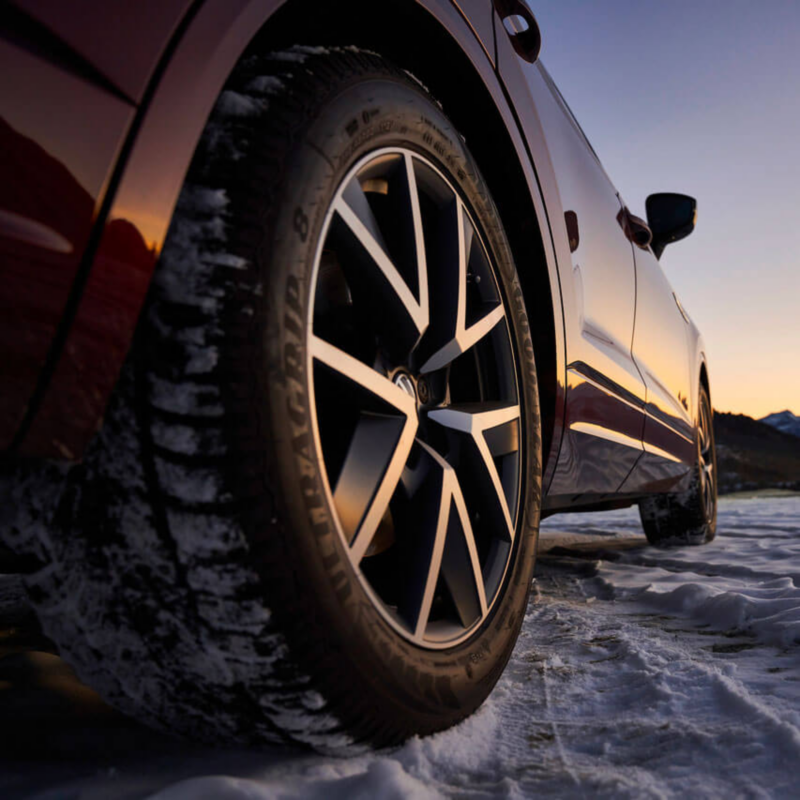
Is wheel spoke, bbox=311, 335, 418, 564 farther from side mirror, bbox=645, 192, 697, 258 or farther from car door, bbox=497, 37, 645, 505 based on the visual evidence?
side mirror, bbox=645, 192, 697, 258

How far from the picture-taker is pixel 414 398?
1121mm

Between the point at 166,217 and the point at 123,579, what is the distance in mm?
381

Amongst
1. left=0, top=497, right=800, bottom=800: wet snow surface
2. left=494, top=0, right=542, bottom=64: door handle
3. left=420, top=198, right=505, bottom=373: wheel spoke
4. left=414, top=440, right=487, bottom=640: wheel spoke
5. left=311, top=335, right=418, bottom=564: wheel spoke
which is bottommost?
left=0, top=497, right=800, bottom=800: wet snow surface

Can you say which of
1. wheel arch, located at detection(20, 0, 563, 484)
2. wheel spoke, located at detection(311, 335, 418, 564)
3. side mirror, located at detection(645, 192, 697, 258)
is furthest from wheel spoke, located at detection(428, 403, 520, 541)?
side mirror, located at detection(645, 192, 697, 258)

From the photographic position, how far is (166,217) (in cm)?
67

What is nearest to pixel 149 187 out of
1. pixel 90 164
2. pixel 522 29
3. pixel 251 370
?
pixel 90 164

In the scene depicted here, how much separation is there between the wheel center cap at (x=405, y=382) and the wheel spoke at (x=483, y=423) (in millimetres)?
59

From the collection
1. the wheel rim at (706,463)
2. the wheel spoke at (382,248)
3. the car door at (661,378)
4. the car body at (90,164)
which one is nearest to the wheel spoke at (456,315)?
the wheel spoke at (382,248)

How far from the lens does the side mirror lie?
10.7ft

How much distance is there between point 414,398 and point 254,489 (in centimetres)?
45

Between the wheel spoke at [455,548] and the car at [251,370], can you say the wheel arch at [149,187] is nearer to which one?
the car at [251,370]

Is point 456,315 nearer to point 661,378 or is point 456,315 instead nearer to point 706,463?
point 661,378

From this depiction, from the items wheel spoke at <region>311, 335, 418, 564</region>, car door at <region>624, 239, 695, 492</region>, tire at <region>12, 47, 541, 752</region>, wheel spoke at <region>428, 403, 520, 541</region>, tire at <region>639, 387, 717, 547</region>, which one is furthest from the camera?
tire at <region>639, 387, 717, 547</region>

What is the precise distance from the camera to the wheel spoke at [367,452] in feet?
2.92
